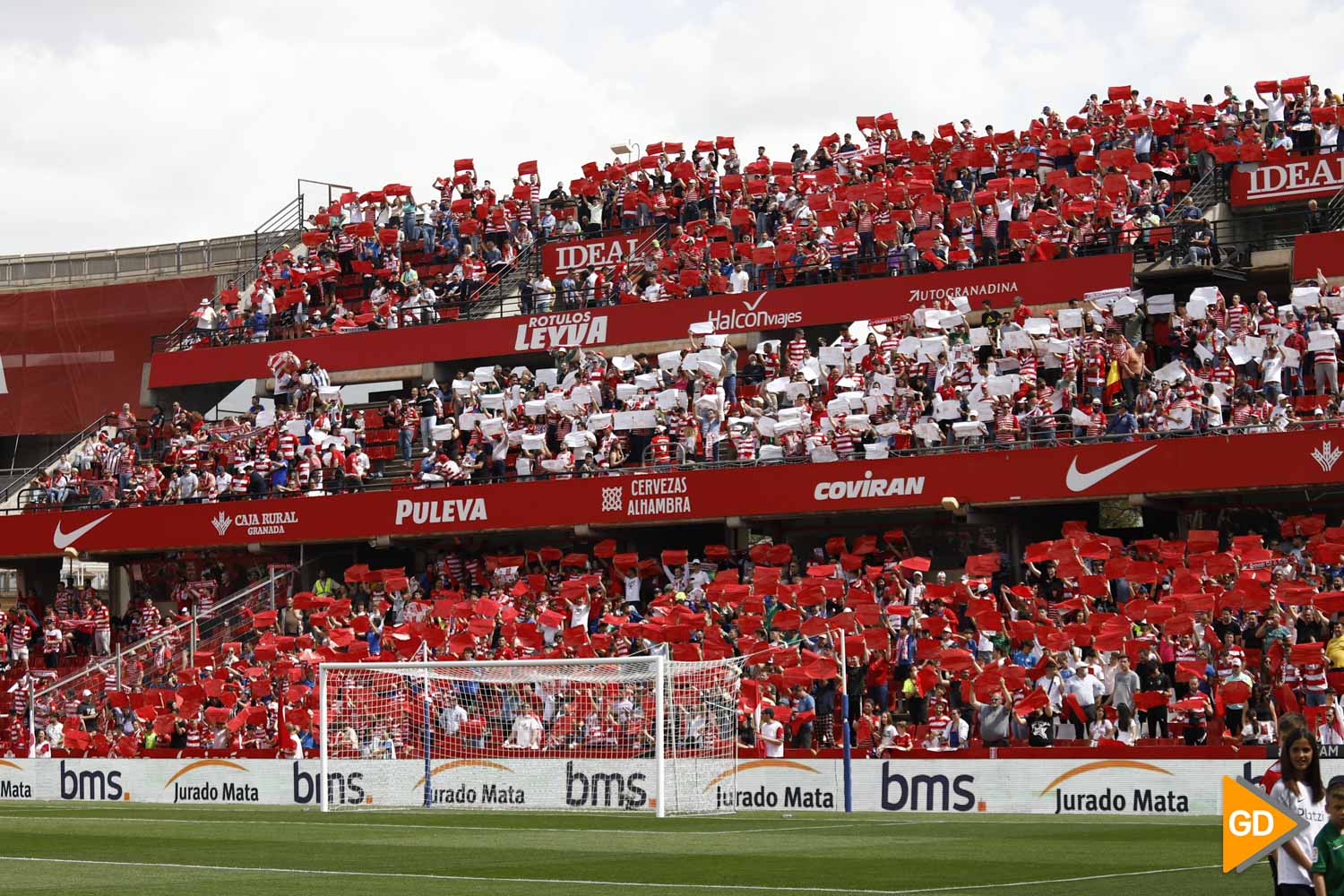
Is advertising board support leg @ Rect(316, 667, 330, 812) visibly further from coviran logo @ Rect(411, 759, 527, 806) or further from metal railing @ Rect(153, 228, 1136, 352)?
metal railing @ Rect(153, 228, 1136, 352)

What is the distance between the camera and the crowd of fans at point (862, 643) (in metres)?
25.8

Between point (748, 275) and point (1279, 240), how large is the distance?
1040cm

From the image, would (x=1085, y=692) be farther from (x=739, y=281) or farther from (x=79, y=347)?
(x=79, y=347)

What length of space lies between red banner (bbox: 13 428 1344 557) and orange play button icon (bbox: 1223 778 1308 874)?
2422 centimetres

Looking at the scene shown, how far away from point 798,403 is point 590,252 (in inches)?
376

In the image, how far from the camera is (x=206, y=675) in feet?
117

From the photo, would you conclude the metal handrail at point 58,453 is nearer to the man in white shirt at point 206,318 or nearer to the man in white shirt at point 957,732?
the man in white shirt at point 206,318

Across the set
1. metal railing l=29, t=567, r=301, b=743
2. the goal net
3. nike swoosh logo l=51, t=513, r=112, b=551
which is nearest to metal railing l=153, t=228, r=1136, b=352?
nike swoosh logo l=51, t=513, r=112, b=551

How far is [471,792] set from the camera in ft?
89.0

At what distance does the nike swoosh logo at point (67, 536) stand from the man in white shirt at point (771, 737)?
20.9 m

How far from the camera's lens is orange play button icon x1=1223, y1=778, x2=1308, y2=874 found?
693cm

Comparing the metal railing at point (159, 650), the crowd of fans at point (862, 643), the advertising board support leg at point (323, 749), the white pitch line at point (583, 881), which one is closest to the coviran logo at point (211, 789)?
the crowd of fans at point (862, 643)

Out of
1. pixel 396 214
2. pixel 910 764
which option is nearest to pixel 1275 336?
pixel 910 764

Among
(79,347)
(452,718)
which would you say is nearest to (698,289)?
(452,718)
